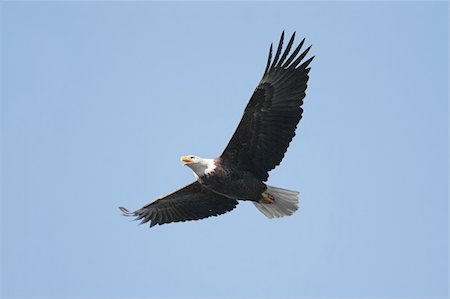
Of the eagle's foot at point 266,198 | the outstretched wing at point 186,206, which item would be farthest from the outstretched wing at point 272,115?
the outstretched wing at point 186,206

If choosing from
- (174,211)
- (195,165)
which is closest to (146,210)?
(174,211)

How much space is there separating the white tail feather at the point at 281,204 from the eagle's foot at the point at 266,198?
0.14 ft

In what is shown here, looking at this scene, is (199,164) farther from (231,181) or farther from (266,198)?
(266,198)

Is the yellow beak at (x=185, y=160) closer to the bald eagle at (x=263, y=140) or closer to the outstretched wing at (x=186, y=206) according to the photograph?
the bald eagle at (x=263, y=140)

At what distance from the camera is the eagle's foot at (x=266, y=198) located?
43.2ft

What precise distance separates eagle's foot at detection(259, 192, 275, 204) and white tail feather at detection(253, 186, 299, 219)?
1.7 inches

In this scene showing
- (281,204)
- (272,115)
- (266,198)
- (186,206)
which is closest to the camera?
(272,115)

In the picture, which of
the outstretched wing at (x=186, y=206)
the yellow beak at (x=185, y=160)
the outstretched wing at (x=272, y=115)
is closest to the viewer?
the outstretched wing at (x=272, y=115)

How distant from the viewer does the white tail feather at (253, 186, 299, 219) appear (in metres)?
13.3

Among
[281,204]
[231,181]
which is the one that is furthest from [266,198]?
[231,181]

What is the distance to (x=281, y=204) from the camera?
44.0 feet

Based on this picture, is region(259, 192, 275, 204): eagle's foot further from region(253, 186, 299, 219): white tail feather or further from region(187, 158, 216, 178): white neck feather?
region(187, 158, 216, 178): white neck feather

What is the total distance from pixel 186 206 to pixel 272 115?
2.02m

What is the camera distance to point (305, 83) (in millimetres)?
12555
